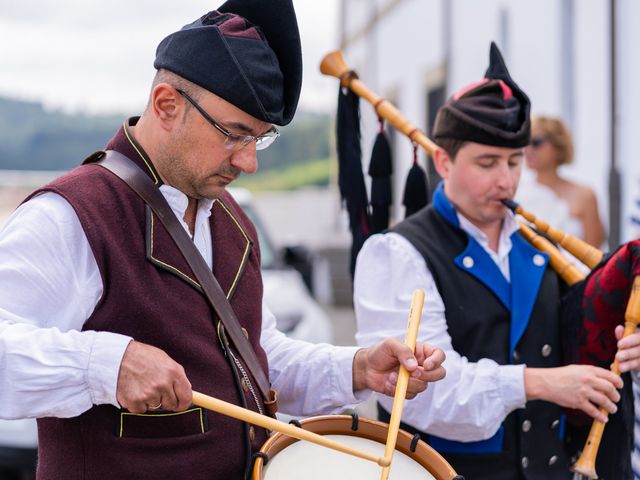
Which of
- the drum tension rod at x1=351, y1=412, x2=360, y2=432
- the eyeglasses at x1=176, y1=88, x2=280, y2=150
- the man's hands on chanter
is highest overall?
the eyeglasses at x1=176, y1=88, x2=280, y2=150

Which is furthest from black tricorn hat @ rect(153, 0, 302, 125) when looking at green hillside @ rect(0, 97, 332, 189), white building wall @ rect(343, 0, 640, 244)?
green hillside @ rect(0, 97, 332, 189)

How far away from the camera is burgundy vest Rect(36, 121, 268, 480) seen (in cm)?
172

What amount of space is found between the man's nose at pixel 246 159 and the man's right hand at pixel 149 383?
477 mm

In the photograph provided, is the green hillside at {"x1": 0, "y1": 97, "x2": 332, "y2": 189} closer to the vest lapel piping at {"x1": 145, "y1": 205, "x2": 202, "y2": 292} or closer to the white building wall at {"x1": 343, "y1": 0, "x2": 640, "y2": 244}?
the white building wall at {"x1": 343, "y1": 0, "x2": 640, "y2": 244}

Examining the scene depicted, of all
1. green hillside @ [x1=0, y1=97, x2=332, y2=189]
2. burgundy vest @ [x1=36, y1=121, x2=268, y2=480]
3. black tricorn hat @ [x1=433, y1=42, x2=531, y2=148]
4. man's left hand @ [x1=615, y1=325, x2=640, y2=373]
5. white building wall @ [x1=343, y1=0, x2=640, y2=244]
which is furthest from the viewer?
green hillside @ [x1=0, y1=97, x2=332, y2=189]

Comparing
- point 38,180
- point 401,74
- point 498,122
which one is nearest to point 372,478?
point 498,122

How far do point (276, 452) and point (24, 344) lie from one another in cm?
59

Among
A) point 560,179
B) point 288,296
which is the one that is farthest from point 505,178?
point 288,296

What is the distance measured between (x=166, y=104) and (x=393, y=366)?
0.77 m

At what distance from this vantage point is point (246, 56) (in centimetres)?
183

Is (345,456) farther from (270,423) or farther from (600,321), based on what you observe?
(600,321)

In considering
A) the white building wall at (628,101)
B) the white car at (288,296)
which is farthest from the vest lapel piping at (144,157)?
the white building wall at (628,101)

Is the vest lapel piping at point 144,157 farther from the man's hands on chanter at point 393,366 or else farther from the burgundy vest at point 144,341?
the man's hands on chanter at point 393,366

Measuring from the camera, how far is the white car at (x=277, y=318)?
14.0ft
